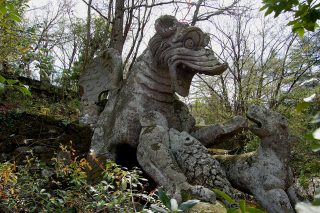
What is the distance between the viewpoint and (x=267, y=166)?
2.38m

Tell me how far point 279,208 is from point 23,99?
20.1ft

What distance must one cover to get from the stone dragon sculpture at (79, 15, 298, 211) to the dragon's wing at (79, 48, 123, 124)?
0.11ft

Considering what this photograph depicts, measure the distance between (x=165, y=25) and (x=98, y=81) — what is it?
0.99m

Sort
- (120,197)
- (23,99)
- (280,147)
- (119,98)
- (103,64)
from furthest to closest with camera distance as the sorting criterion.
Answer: (23,99) < (103,64) < (119,98) < (280,147) < (120,197)

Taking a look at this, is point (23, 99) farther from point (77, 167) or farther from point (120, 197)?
point (120, 197)

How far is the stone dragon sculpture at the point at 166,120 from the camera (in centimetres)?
236

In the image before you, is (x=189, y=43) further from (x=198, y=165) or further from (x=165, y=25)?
(x=198, y=165)

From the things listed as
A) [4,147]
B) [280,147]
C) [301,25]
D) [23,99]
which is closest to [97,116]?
[4,147]

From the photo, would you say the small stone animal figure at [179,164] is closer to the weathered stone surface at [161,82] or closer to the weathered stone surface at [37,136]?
the weathered stone surface at [161,82]

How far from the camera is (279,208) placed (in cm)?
224

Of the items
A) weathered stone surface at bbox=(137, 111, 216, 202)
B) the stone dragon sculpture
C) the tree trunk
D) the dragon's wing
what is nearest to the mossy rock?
weathered stone surface at bbox=(137, 111, 216, 202)

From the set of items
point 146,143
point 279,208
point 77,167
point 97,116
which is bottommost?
point 279,208

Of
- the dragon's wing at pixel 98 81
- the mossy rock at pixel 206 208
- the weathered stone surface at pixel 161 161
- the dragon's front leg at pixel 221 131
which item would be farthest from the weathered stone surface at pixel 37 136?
the mossy rock at pixel 206 208

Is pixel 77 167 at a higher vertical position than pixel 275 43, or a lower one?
lower
